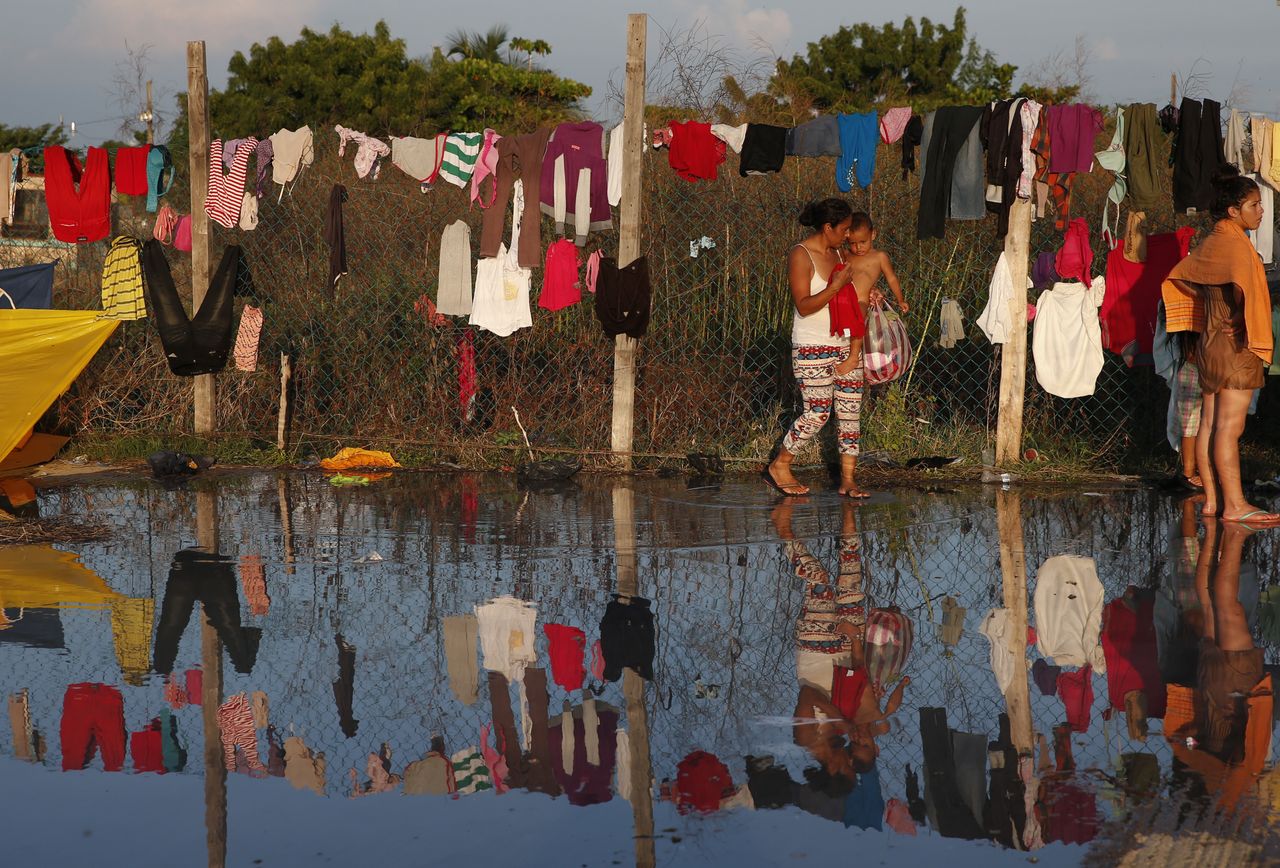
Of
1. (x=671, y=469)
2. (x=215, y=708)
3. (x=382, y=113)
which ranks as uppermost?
(x=382, y=113)

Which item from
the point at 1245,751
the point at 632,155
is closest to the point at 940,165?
the point at 632,155

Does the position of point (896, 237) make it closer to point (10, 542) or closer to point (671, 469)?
point (671, 469)

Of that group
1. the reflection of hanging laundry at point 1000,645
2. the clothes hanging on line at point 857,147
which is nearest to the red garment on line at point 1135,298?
the clothes hanging on line at point 857,147

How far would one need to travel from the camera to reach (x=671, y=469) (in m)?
10.2

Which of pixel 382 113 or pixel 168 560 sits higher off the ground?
pixel 382 113

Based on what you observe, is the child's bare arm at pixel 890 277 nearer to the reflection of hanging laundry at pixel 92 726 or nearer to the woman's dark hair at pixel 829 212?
the woman's dark hair at pixel 829 212

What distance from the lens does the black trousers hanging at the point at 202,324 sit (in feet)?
36.8

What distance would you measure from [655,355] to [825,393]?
2.21 m

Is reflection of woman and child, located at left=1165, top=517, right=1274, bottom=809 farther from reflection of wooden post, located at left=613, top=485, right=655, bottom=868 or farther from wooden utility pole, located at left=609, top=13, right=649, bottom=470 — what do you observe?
wooden utility pole, located at left=609, top=13, right=649, bottom=470

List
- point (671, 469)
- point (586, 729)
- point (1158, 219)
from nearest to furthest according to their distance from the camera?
point (586, 729)
point (671, 469)
point (1158, 219)

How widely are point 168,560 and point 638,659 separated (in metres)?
3.04

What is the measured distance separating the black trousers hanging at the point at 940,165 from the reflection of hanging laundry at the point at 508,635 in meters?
4.95

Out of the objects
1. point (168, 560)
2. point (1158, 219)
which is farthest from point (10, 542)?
point (1158, 219)

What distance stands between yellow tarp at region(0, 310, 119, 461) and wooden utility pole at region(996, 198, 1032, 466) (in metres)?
6.47
